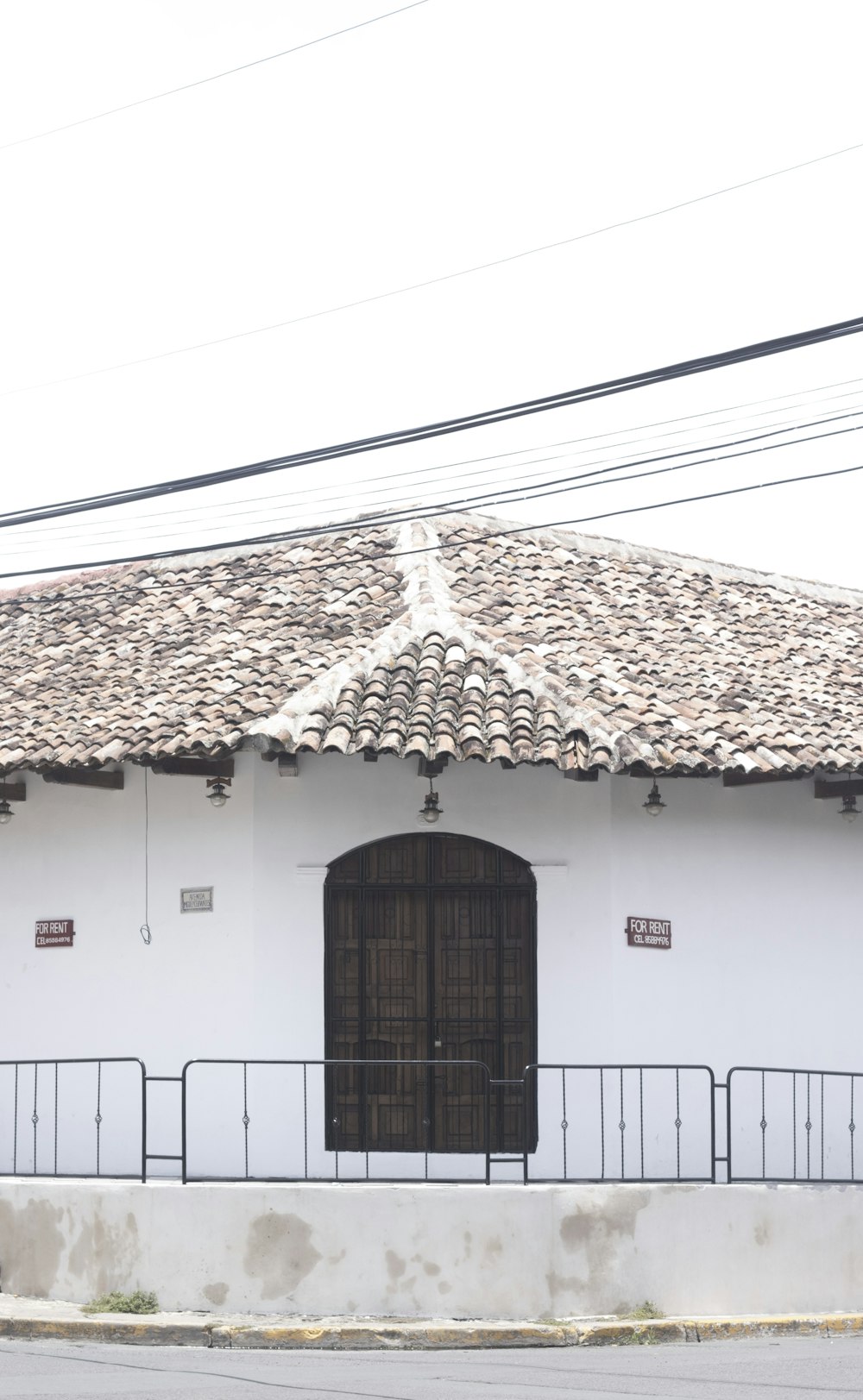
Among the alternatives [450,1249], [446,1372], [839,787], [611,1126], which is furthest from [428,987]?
[839,787]

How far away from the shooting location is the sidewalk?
10.3 metres

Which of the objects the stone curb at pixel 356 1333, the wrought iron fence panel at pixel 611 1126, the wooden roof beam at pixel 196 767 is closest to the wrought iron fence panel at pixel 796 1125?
the wrought iron fence panel at pixel 611 1126

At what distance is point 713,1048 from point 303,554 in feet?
20.0

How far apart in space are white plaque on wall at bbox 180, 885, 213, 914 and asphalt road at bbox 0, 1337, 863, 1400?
3.42 m

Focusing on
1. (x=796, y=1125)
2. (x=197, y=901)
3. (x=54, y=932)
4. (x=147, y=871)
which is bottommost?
(x=796, y=1125)

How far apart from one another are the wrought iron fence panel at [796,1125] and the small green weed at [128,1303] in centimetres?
423

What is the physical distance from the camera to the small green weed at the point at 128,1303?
424 inches

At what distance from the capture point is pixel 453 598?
14.4 m

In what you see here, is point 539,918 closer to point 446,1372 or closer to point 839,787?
point 839,787

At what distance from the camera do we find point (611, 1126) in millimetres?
12188

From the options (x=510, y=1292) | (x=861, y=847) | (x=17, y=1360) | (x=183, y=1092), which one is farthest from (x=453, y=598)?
(x=17, y=1360)

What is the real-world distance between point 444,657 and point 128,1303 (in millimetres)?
5132

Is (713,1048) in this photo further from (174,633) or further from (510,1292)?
(174,633)

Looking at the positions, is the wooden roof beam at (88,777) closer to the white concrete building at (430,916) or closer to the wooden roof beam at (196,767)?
the white concrete building at (430,916)
